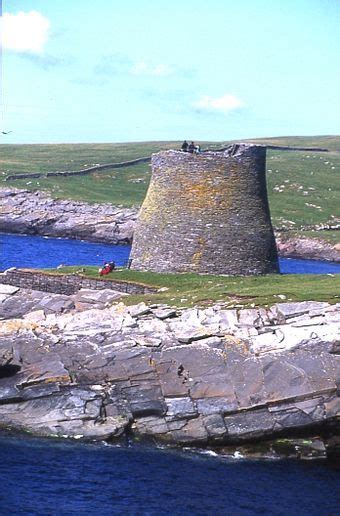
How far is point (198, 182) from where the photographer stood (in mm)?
43344

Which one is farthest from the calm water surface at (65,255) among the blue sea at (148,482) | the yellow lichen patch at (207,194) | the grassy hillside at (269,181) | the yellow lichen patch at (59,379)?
the blue sea at (148,482)

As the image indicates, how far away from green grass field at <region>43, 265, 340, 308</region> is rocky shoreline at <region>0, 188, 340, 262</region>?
6581cm

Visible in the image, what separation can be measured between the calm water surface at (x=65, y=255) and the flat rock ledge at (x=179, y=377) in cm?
4173

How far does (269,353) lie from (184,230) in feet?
42.0

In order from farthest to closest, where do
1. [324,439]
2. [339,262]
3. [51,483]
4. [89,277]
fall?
[339,262] < [89,277] < [324,439] < [51,483]

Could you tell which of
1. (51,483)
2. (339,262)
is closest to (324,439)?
(51,483)

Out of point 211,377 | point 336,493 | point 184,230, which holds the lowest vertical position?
point 336,493

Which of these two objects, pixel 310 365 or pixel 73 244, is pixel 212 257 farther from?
Answer: pixel 73 244

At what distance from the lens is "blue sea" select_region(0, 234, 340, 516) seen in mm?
24625

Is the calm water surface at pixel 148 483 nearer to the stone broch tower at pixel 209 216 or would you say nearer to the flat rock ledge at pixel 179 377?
the flat rock ledge at pixel 179 377

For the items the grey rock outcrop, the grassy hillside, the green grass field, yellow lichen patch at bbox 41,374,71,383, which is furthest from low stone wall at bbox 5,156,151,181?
yellow lichen patch at bbox 41,374,71,383

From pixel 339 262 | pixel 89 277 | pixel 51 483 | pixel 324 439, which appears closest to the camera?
pixel 51 483

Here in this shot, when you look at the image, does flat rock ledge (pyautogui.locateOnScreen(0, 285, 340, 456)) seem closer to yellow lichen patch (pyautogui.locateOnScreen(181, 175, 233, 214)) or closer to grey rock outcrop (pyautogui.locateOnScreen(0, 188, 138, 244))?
yellow lichen patch (pyautogui.locateOnScreen(181, 175, 233, 214))

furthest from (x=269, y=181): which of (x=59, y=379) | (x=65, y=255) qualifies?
(x=59, y=379)
